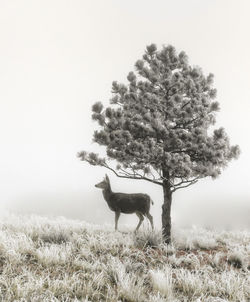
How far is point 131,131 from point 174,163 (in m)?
1.92

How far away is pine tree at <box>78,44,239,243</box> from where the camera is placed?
1024cm

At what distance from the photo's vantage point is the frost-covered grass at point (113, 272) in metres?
5.78

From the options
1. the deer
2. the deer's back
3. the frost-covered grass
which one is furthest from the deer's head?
the frost-covered grass

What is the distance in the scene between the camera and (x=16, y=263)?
6.94 meters

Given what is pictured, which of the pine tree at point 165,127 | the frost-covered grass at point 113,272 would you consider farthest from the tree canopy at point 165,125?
the frost-covered grass at point 113,272

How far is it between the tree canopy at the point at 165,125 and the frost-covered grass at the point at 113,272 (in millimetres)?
2510

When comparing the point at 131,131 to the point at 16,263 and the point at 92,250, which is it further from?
the point at 16,263

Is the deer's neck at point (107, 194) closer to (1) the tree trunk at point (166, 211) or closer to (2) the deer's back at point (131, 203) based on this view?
(2) the deer's back at point (131, 203)

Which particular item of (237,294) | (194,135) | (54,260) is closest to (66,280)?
(54,260)

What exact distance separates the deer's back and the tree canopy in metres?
0.88

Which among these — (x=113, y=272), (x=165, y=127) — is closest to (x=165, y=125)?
(x=165, y=127)

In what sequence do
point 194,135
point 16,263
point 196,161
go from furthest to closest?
point 196,161
point 194,135
point 16,263

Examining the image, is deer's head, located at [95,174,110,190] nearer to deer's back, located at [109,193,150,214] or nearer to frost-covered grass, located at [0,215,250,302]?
deer's back, located at [109,193,150,214]

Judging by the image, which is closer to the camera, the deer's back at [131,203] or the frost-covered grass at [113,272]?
the frost-covered grass at [113,272]
